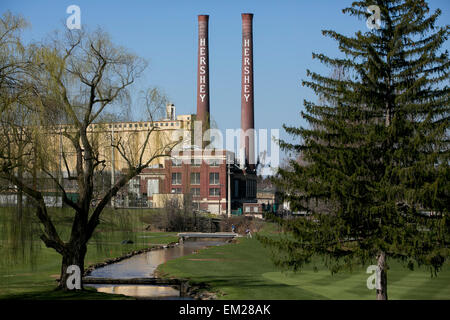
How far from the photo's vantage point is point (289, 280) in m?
27.8

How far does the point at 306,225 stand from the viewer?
65.0 ft

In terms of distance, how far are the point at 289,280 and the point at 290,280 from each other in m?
0.05

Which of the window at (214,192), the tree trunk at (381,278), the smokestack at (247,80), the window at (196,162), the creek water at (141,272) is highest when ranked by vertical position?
the smokestack at (247,80)

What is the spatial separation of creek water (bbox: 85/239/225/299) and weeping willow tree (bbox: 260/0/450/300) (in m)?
7.49

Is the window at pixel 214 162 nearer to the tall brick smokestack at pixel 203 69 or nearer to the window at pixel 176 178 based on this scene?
the window at pixel 176 178

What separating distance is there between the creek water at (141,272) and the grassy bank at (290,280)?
1391 mm

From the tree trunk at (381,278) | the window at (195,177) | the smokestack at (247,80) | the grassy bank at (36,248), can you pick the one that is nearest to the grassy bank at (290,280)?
the tree trunk at (381,278)

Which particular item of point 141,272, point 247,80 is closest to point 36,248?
point 141,272

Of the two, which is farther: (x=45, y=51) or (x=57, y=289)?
(x=57, y=289)

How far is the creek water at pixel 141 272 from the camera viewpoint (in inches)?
1002
